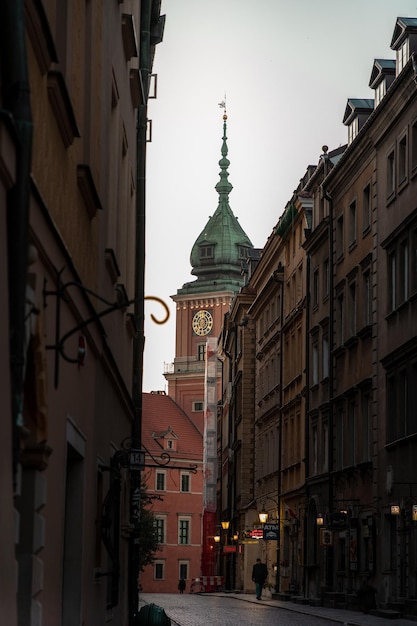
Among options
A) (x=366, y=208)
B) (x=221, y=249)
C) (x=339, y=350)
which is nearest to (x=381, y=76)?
(x=366, y=208)

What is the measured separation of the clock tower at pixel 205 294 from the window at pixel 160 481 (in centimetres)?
1690

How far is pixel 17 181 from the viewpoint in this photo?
7.21 metres

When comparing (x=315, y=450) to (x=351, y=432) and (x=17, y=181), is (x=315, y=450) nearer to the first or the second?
(x=351, y=432)

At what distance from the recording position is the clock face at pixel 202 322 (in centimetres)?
14750

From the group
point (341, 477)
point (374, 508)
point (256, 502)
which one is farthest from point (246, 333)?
point (374, 508)

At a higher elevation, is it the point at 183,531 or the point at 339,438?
the point at 339,438

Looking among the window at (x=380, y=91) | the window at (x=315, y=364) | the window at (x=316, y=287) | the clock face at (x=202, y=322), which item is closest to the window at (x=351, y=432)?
the window at (x=315, y=364)

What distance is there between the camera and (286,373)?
56.4 metres

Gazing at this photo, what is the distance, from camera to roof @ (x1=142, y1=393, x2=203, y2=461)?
406 ft

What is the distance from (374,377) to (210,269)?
115 m

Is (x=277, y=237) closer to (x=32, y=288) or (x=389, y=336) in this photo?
(x=389, y=336)

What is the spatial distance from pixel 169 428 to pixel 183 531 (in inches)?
384

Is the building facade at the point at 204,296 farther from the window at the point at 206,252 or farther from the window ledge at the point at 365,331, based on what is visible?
the window ledge at the point at 365,331

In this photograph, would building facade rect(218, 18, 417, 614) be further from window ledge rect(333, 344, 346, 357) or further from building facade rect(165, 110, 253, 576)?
building facade rect(165, 110, 253, 576)
